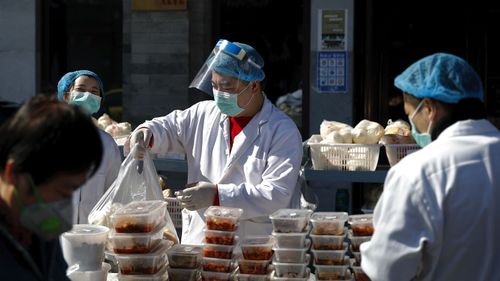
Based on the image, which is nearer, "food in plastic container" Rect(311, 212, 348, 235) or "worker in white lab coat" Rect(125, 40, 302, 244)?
"food in plastic container" Rect(311, 212, 348, 235)

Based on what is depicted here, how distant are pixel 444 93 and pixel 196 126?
191 centimetres

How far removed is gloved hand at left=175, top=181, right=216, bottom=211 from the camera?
4504mm

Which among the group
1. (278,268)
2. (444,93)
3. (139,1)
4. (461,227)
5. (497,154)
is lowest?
(278,268)

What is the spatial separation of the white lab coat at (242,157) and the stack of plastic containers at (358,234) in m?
0.49

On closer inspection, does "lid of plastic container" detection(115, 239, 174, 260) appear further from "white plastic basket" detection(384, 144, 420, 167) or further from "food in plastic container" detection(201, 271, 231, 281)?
"white plastic basket" detection(384, 144, 420, 167)

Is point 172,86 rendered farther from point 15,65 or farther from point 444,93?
point 444,93

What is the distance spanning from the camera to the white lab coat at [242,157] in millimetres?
4617

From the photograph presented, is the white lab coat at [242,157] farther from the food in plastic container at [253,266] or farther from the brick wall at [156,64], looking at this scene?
the brick wall at [156,64]

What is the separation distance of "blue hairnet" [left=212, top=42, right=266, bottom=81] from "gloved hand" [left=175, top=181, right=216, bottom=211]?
1.94 feet

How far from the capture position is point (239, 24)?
931cm

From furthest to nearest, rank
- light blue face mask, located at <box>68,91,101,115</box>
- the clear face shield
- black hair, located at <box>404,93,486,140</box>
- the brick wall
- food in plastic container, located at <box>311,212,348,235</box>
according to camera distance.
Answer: the brick wall < light blue face mask, located at <box>68,91,101,115</box> < the clear face shield < food in plastic container, located at <box>311,212,348,235</box> < black hair, located at <box>404,93,486,140</box>

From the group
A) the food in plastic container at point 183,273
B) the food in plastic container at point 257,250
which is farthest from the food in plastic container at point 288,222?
the food in plastic container at point 183,273

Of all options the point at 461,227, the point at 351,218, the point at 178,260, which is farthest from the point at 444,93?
the point at 178,260

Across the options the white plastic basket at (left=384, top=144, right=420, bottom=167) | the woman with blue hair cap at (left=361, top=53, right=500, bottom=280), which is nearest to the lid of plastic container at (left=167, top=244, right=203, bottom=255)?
the woman with blue hair cap at (left=361, top=53, right=500, bottom=280)
